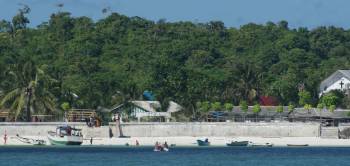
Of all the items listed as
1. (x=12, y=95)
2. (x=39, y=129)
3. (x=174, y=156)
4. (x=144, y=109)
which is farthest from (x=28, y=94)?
(x=174, y=156)

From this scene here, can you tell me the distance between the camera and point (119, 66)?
137 m

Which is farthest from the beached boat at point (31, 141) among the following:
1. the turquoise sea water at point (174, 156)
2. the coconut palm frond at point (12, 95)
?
the coconut palm frond at point (12, 95)

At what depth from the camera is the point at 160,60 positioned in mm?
122250

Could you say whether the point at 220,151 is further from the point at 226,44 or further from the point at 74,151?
the point at 226,44

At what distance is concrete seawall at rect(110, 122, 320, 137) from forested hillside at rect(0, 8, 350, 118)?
9270 millimetres

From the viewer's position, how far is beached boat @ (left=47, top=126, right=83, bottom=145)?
313 ft

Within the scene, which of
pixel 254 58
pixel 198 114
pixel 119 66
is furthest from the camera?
pixel 254 58

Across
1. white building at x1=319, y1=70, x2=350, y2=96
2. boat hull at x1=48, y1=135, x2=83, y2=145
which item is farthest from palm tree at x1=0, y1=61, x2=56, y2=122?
white building at x1=319, y1=70, x2=350, y2=96

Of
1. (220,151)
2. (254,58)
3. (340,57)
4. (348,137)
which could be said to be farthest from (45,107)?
(340,57)

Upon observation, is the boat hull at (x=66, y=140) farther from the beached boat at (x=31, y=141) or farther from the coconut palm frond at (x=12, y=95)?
the coconut palm frond at (x=12, y=95)

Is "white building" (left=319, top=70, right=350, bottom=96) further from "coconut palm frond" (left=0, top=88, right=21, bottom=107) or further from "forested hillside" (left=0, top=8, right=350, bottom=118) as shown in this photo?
"coconut palm frond" (left=0, top=88, right=21, bottom=107)

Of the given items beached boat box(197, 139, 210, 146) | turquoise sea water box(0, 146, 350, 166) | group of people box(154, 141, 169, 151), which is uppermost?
beached boat box(197, 139, 210, 146)

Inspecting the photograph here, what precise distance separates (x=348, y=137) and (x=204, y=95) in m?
18.9

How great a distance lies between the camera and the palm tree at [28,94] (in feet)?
329
